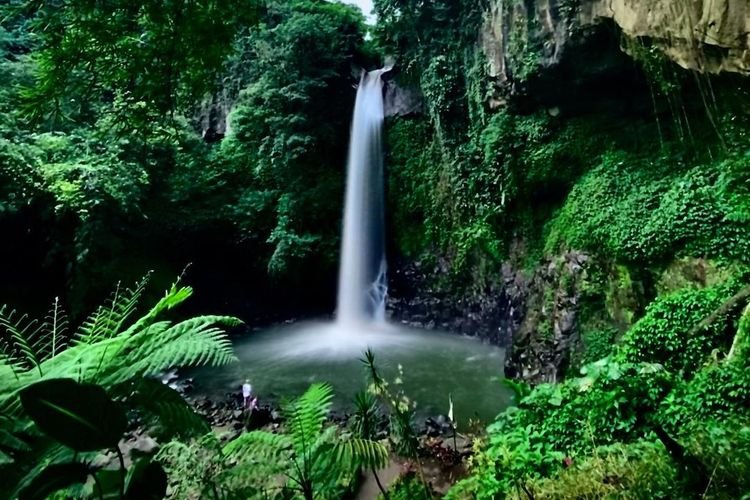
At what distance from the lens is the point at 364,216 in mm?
12742

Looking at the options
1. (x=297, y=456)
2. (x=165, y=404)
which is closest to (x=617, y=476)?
(x=297, y=456)

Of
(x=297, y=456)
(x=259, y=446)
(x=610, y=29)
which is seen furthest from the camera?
(x=610, y=29)

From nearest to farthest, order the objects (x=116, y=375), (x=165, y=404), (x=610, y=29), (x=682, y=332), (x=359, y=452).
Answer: (x=165, y=404), (x=116, y=375), (x=359, y=452), (x=682, y=332), (x=610, y=29)

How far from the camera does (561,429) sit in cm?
311

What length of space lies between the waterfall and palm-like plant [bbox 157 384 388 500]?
909cm

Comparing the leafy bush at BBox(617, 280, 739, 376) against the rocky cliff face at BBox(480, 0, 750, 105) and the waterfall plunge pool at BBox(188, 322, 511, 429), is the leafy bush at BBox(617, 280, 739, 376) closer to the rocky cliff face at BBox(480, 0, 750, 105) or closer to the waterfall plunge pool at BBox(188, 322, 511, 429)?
the rocky cliff face at BBox(480, 0, 750, 105)

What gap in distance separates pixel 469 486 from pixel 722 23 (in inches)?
162

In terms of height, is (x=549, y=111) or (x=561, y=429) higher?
(x=549, y=111)

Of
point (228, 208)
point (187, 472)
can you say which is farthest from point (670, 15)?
point (228, 208)

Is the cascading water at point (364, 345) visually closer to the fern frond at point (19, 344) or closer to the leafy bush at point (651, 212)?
the leafy bush at point (651, 212)

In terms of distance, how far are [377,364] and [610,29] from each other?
22.7 feet

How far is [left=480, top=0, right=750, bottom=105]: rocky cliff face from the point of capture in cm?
370

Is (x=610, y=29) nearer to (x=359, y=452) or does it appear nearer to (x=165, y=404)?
(x=359, y=452)

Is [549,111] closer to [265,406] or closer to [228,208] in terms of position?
[265,406]
